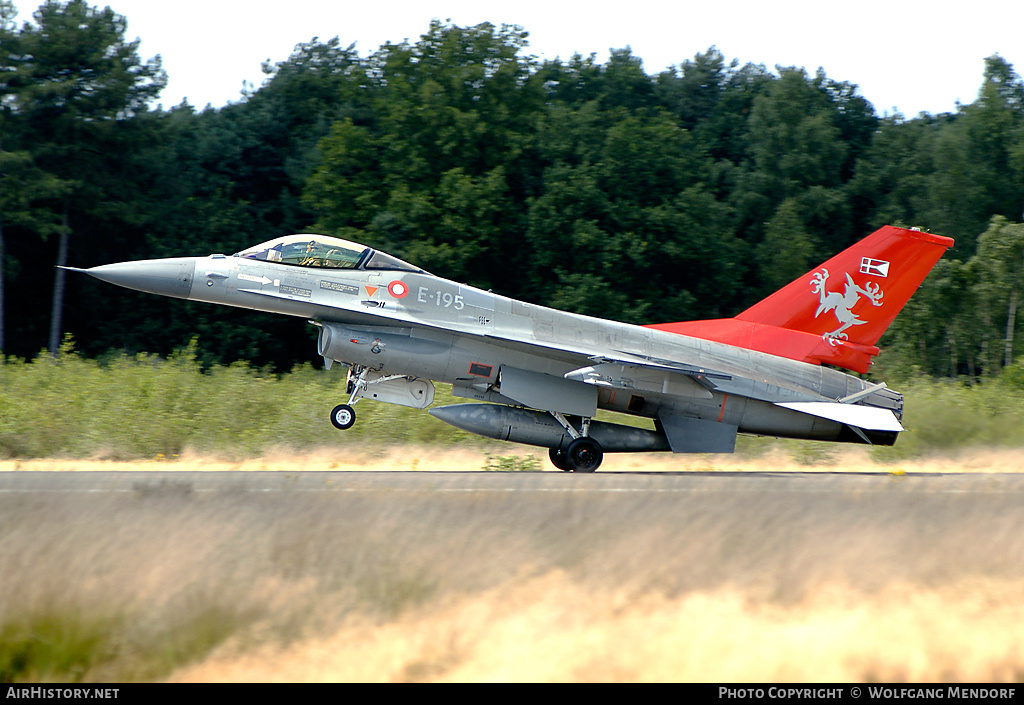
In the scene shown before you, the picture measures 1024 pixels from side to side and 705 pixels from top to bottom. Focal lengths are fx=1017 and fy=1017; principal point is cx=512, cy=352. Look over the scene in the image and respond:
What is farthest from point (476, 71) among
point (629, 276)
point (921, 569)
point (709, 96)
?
point (921, 569)

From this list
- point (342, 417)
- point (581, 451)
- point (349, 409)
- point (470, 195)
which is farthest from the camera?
point (470, 195)

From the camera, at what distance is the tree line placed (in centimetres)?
3378

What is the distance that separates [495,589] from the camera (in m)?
7.91

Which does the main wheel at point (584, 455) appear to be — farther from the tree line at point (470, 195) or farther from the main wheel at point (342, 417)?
the tree line at point (470, 195)

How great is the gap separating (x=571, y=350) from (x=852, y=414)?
415cm

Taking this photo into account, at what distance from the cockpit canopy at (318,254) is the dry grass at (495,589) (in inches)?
221

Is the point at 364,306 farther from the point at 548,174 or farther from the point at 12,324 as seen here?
the point at 12,324

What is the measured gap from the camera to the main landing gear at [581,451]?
1441 cm

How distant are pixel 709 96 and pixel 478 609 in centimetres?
4725

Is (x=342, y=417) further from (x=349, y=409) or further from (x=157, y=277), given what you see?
(x=157, y=277)

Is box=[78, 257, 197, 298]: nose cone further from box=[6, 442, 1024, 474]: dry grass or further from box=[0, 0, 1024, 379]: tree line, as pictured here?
box=[0, 0, 1024, 379]: tree line

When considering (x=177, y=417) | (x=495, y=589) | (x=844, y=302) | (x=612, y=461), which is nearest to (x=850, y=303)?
(x=844, y=302)

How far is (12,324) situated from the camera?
119ft

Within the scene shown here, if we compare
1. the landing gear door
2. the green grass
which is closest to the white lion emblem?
the landing gear door
